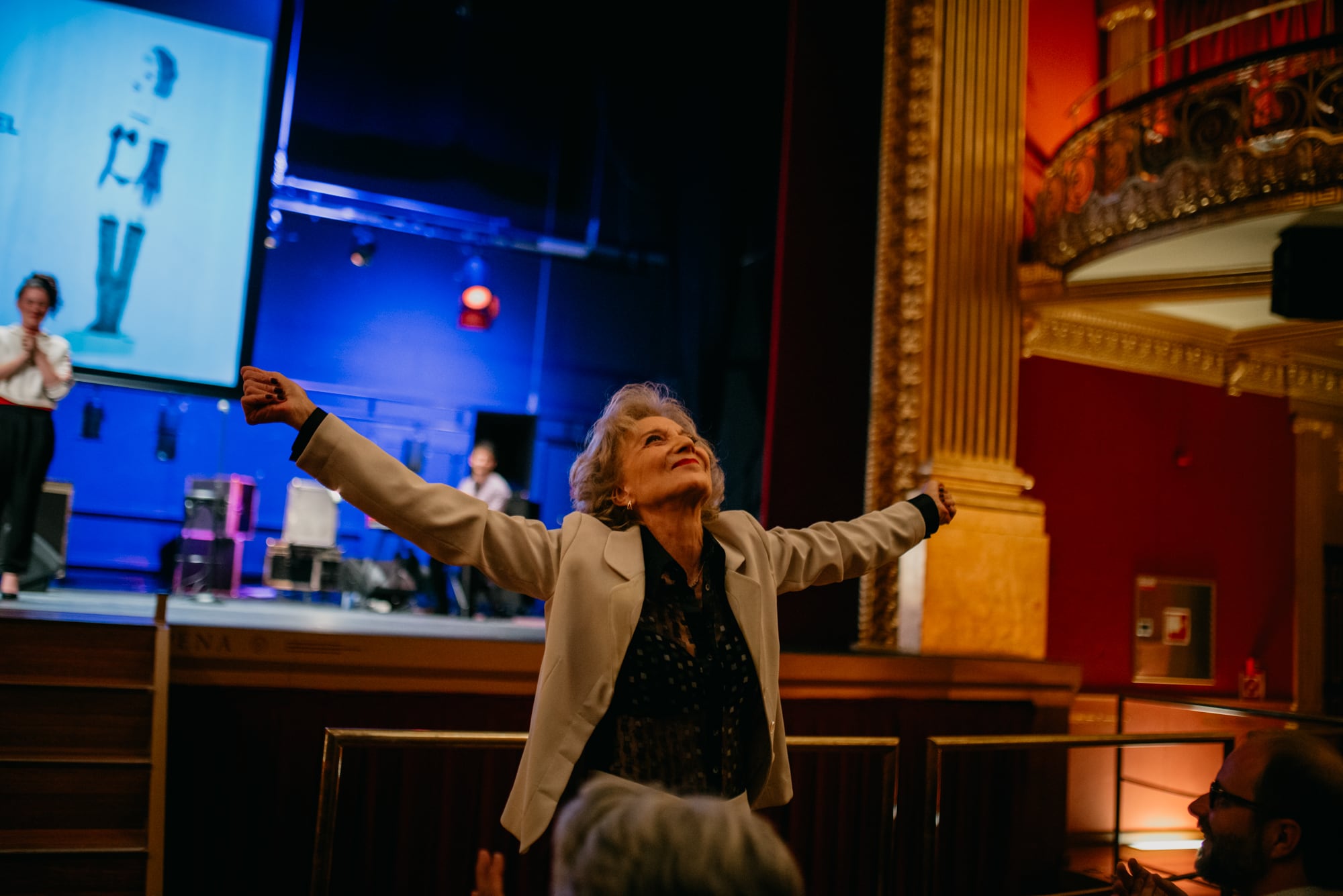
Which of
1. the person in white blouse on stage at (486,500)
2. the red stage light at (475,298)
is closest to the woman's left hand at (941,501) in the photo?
the person in white blouse on stage at (486,500)

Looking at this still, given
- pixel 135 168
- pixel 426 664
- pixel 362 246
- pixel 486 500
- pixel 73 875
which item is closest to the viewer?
pixel 73 875

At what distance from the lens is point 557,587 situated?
1.76 m

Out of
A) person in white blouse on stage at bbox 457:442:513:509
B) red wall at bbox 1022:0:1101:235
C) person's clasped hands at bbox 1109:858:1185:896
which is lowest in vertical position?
person's clasped hands at bbox 1109:858:1185:896

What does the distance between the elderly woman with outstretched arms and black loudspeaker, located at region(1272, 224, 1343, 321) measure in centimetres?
463

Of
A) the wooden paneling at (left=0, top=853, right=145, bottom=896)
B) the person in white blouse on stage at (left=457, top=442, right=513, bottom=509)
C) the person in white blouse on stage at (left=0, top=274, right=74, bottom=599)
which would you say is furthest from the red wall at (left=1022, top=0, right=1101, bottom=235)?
the wooden paneling at (left=0, top=853, right=145, bottom=896)

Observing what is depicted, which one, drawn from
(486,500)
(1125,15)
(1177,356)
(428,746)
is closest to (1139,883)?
(428,746)

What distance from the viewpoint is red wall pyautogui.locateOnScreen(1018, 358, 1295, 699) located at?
21.1 feet

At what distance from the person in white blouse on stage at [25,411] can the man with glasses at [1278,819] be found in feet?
16.5

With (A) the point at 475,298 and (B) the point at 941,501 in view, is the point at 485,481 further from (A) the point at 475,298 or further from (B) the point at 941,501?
(B) the point at 941,501

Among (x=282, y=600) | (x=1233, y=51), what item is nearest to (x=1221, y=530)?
(x=1233, y=51)

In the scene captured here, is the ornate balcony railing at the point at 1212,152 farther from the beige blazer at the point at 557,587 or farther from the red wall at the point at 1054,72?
the beige blazer at the point at 557,587

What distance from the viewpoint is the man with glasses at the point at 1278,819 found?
1.48 metres

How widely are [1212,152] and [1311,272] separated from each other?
0.84m

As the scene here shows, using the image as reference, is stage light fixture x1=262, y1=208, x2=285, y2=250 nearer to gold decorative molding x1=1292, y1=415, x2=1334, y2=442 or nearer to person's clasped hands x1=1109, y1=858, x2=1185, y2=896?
gold decorative molding x1=1292, y1=415, x2=1334, y2=442
